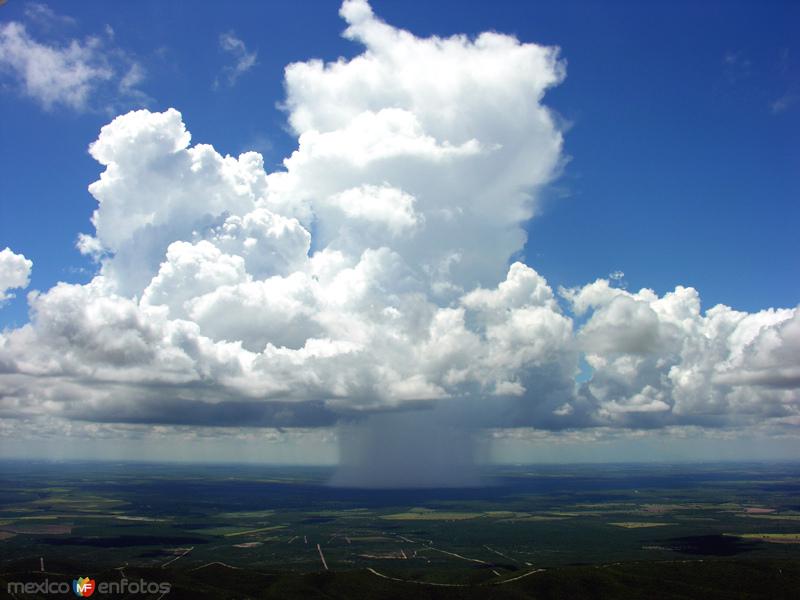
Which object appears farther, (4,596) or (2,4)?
(4,596)

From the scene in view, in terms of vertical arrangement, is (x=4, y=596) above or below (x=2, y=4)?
below
